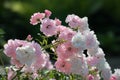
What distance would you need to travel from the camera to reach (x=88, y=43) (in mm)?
2689

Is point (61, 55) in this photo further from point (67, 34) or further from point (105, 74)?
point (105, 74)

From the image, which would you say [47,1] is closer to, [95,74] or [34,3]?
[34,3]

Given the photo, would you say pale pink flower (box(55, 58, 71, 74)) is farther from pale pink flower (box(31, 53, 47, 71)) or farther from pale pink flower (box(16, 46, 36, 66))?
pale pink flower (box(16, 46, 36, 66))

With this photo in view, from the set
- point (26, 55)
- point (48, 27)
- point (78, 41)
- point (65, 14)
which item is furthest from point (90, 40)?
point (65, 14)

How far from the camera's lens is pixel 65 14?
10367mm

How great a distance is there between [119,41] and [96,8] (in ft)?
3.49

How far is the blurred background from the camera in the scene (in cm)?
995

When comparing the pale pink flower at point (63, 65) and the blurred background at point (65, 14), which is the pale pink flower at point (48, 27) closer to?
the pale pink flower at point (63, 65)

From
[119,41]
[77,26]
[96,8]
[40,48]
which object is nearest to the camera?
[40,48]

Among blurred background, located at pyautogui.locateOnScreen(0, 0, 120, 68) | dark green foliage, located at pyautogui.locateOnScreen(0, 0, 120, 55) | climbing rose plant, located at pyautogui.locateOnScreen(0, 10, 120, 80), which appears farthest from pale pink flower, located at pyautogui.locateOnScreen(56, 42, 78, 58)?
dark green foliage, located at pyautogui.locateOnScreen(0, 0, 120, 55)

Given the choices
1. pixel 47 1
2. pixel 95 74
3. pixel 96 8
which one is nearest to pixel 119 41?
pixel 96 8

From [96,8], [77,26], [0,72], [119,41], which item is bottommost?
[0,72]

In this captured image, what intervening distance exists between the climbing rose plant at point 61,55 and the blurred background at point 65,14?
6.80 meters

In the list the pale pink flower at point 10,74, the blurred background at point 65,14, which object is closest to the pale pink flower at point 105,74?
the pale pink flower at point 10,74
